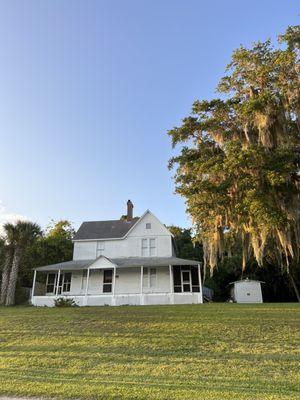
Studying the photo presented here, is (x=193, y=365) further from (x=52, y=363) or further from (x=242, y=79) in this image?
Result: (x=242, y=79)

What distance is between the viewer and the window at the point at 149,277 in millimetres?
23266

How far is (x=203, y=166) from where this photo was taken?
44.9 ft

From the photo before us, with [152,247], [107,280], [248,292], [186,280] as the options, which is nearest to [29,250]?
[107,280]

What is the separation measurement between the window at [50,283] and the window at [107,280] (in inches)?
161

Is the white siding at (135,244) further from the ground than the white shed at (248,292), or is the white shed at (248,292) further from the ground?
the white siding at (135,244)

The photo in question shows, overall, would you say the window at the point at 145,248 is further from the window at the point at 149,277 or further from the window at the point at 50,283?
the window at the point at 50,283

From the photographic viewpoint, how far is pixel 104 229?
2658 centimetres

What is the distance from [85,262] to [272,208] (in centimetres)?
1607

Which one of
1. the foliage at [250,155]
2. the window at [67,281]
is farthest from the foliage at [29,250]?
the foliage at [250,155]

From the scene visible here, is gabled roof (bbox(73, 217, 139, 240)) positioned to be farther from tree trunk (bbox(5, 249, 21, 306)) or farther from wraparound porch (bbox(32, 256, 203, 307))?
tree trunk (bbox(5, 249, 21, 306))

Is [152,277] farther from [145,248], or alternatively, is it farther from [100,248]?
[100,248]

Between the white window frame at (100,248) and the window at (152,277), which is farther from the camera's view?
the white window frame at (100,248)

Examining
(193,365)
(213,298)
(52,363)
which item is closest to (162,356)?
(193,365)

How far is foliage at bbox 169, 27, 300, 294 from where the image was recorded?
12273 mm
